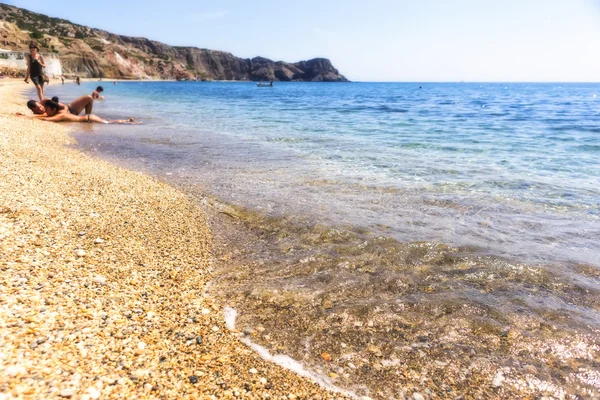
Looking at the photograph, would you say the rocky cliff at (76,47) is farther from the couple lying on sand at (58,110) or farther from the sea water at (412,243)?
the sea water at (412,243)

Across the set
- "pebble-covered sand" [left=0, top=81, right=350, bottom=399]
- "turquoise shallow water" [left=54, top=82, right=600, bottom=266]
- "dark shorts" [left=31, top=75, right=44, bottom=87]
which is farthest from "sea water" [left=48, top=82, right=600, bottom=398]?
"dark shorts" [left=31, top=75, right=44, bottom=87]

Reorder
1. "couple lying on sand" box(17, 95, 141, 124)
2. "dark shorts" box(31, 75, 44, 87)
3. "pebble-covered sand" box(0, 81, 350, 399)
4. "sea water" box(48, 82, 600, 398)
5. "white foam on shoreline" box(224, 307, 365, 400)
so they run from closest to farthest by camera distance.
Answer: "pebble-covered sand" box(0, 81, 350, 399) < "white foam on shoreline" box(224, 307, 365, 400) < "sea water" box(48, 82, 600, 398) < "couple lying on sand" box(17, 95, 141, 124) < "dark shorts" box(31, 75, 44, 87)

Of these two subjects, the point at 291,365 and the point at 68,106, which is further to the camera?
the point at 68,106

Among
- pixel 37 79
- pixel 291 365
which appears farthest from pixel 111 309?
pixel 37 79

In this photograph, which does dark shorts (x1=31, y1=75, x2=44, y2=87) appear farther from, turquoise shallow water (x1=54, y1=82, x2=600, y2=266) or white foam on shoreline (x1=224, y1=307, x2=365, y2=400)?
→ white foam on shoreline (x1=224, y1=307, x2=365, y2=400)

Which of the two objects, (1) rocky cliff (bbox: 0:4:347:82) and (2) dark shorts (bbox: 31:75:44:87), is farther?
(1) rocky cliff (bbox: 0:4:347:82)

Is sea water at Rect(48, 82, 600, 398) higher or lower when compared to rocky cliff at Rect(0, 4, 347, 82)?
lower

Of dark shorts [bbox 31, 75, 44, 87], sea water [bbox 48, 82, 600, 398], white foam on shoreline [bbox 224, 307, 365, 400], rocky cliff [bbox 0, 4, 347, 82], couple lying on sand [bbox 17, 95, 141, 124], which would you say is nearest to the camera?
white foam on shoreline [bbox 224, 307, 365, 400]

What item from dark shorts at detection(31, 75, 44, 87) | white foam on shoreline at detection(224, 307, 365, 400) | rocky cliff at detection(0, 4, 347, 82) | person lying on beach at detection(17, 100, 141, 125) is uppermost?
rocky cliff at detection(0, 4, 347, 82)

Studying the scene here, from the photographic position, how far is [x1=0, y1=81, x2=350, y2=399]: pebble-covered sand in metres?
2.62

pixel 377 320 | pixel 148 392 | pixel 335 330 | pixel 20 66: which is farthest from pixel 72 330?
pixel 20 66

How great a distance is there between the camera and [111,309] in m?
3.43

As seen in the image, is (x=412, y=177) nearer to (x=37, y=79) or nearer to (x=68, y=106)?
(x=68, y=106)

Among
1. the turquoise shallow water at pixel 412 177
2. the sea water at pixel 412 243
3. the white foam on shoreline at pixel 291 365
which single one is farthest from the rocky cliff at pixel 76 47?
the white foam on shoreline at pixel 291 365
